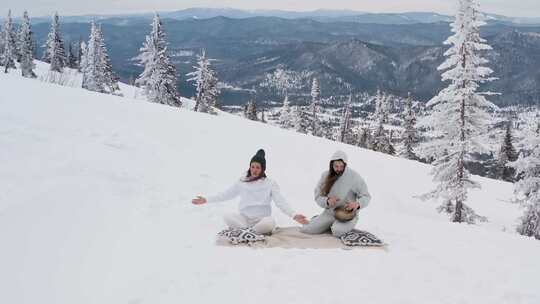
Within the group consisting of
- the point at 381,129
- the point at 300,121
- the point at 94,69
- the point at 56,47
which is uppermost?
the point at 56,47

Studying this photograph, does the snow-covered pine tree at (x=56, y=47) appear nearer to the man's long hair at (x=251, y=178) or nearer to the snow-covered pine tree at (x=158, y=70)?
the snow-covered pine tree at (x=158, y=70)

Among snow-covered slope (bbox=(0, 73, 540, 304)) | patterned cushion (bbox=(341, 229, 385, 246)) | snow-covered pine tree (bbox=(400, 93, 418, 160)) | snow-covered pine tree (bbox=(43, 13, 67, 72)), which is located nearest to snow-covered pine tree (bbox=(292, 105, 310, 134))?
snow-covered pine tree (bbox=(400, 93, 418, 160))

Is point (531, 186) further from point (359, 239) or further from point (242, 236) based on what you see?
point (242, 236)

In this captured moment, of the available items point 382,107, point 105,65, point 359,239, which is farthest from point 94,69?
point 359,239

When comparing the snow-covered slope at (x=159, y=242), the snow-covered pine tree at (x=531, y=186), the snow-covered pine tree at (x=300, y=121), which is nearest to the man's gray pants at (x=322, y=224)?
the snow-covered slope at (x=159, y=242)

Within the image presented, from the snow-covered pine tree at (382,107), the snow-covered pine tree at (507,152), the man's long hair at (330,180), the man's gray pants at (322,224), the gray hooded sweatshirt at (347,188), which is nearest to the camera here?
the gray hooded sweatshirt at (347,188)

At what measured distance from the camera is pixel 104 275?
7.41 m

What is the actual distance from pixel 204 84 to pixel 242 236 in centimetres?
4752

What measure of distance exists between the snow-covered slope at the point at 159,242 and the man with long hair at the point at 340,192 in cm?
78

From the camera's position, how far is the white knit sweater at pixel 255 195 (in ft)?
31.6

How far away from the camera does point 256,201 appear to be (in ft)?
31.9

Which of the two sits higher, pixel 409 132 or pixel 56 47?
pixel 56 47

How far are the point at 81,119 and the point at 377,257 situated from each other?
1196cm

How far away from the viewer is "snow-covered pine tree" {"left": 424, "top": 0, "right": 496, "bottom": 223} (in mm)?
20219
